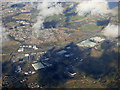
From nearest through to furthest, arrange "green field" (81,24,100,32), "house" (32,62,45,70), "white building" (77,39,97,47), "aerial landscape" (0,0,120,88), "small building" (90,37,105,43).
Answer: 1. "aerial landscape" (0,0,120,88)
2. "house" (32,62,45,70)
3. "white building" (77,39,97,47)
4. "small building" (90,37,105,43)
5. "green field" (81,24,100,32)

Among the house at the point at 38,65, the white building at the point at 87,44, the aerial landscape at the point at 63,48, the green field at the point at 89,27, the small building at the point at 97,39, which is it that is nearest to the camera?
the aerial landscape at the point at 63,48

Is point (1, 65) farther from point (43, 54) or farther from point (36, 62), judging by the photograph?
point (43, 54)

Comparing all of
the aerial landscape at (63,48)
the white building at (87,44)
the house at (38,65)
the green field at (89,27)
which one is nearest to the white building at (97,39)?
the aerial landscape at (63,48)

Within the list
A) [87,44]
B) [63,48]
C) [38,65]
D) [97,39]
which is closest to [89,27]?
[97,39]

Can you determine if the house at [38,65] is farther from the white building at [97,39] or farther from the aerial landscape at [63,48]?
the white building at [97,39]

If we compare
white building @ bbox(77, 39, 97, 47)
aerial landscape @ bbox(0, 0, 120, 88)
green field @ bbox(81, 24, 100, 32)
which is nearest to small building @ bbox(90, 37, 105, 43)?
aerial landscape @ bbox(0, 0, 120, 88)

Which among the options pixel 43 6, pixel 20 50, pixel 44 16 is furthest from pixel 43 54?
pixel 43 6

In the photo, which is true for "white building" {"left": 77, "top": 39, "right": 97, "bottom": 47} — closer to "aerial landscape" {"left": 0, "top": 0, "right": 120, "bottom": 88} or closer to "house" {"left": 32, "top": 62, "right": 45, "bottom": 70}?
"aerial landscape" {"left": 0, "top": 0, "right": 120, "bottom": 88}

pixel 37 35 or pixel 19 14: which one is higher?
pixel 19 14

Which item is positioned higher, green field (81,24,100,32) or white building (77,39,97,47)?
green field (81,24,100,32)
